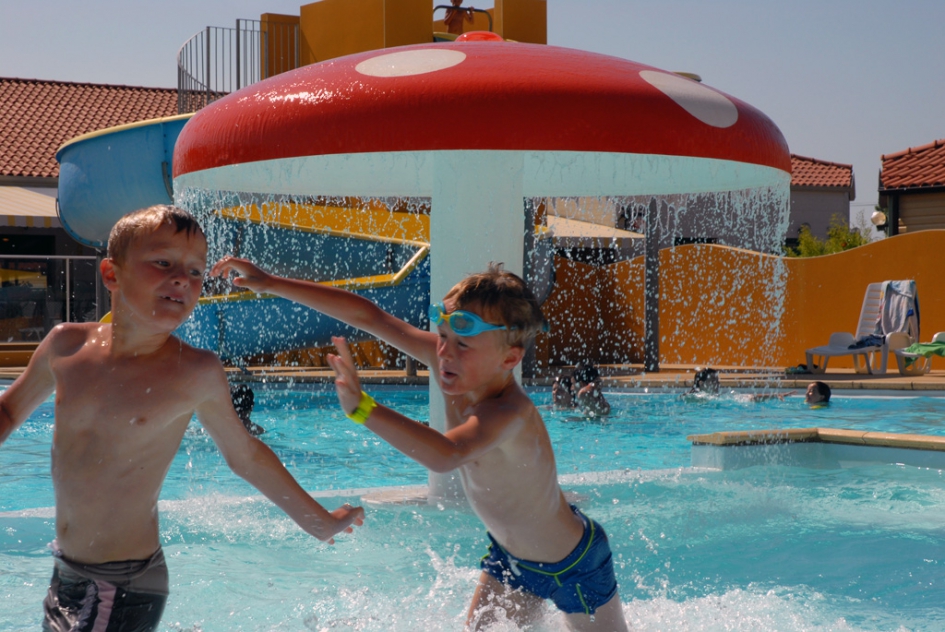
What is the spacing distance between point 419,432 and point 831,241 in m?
31.4

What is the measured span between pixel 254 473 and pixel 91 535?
0.43m

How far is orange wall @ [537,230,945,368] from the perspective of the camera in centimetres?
1569

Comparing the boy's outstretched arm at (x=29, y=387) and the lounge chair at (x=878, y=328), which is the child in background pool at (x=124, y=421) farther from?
the lounge chair at (x=878, y=328)

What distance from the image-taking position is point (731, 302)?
16812 millimetres

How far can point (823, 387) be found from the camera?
11359 mm

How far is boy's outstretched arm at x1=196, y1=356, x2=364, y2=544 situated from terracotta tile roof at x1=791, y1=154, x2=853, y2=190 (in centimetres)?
3290

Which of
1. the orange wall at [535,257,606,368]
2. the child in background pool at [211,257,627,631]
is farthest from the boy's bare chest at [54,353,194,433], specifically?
the orange wall at [535,257,606,368]

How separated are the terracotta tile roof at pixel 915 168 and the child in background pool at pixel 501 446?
20.0 metres

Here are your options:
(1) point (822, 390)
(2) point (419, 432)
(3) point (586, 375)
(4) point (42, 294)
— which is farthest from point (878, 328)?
(2) point (419, 432)

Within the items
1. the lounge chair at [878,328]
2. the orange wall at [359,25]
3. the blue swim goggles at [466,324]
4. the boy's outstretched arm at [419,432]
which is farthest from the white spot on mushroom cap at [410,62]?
the orange wall at [359,25]

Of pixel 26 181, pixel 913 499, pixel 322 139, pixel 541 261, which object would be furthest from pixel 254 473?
pixel 26 181

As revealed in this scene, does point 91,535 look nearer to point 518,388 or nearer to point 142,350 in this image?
point 142,350

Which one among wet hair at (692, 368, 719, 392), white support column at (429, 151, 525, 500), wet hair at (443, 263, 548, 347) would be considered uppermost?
white support column at (429, 151, 525, 500)

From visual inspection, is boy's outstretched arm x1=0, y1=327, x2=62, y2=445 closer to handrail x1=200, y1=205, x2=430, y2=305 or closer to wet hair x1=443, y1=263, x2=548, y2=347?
wet hair x1=443, y1=263, x2=548, y2=347
